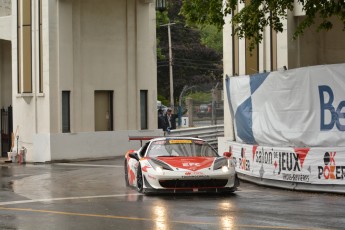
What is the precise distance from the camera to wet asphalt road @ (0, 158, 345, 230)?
12.2 metres

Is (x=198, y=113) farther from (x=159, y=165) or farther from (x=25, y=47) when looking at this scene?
(x=159, y=165)

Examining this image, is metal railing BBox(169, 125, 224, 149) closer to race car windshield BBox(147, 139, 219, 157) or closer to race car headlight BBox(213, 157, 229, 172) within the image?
race car windshield BBox(147, 139, 219, 157)

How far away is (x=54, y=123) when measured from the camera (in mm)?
30984

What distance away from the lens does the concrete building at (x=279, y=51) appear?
22953 mm

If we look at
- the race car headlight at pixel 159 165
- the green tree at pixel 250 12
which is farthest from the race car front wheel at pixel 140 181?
the green tree at pixel 250 12

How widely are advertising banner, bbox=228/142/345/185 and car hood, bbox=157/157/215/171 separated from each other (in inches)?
76.3

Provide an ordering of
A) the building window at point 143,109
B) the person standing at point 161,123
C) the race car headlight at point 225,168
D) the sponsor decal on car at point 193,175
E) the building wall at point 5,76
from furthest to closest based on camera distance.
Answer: the building wall at point 5,76 → the person standing at point 161,123 → the building window at point 143,109 → the race car headlight at point 225,168 → the sponsor decal on car at point 193,175

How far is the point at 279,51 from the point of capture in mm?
22938

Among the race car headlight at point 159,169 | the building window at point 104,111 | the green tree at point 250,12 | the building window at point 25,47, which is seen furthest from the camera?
the building window at point 104,111

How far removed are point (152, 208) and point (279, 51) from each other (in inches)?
382

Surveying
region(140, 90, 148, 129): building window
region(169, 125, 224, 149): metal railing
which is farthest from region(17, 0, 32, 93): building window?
region(169, 125, 224, 149): metal railing

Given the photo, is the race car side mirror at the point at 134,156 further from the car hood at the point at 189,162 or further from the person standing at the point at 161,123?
the person standing at the point at 161,123

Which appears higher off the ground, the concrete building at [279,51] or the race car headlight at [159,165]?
the concrete building at [279,51]

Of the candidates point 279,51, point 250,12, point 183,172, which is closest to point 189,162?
point 183,172
